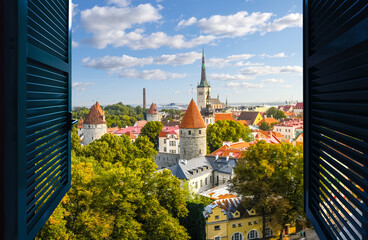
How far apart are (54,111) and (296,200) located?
500 inches

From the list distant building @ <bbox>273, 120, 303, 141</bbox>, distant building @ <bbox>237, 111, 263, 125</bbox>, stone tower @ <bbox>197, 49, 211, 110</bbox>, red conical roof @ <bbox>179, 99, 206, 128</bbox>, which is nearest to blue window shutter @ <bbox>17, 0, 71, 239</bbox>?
red conical roof @ <bbox>179, 99, 206, 128</bbox>

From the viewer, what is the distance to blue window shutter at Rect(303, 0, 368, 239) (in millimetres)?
1654

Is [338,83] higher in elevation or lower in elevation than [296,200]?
higher

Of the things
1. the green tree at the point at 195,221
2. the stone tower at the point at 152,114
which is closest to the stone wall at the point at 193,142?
the green tree at the point at 195,221

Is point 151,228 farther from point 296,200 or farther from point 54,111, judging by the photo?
point 54,111

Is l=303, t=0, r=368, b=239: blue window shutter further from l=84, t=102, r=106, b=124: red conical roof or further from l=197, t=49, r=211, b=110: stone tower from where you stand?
l=197, t=49, r=211, b=110: stone tower

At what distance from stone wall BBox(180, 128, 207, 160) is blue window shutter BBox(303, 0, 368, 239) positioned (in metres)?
22.3

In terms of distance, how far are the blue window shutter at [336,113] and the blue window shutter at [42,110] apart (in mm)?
1895

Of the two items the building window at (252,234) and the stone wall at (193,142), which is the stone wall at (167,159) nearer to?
the stone wall at (193,142)

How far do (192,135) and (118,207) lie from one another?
15.3m

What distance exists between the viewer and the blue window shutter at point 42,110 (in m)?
1.63

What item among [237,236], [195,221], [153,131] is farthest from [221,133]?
[195,221]

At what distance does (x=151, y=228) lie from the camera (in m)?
10.5

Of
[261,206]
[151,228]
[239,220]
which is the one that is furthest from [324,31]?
[239,220]
